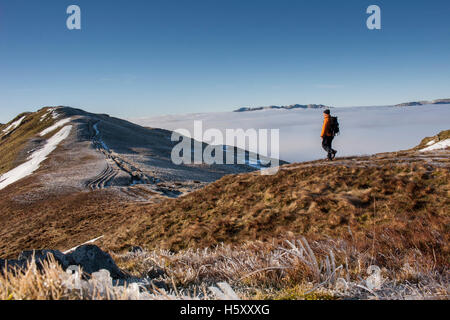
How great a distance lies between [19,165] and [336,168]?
69386mm

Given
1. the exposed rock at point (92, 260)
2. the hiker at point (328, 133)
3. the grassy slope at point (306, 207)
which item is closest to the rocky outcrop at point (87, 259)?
the exposed rock at point (92, 260)

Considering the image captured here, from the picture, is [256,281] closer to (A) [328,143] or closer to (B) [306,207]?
(B) [306,207]

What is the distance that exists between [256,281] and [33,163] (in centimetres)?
6765

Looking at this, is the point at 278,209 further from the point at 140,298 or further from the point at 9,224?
the point at 9,224

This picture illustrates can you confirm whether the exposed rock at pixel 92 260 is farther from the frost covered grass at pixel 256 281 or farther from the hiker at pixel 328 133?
the hiker at pixel 328 133

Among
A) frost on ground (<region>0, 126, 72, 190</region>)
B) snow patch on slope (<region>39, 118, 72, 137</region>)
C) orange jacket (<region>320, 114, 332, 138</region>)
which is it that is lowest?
frost on ground (<region>0, 126, 72, 190</region>)

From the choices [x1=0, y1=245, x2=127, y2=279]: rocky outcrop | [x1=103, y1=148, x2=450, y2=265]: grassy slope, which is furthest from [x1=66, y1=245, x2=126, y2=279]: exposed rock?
[x1=103, y1=148, x2=450, y2=265]: grassy slope

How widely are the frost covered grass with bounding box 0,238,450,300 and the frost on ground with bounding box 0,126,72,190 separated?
55966 mm

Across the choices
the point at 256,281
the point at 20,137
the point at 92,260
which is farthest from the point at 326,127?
the point at 20,137

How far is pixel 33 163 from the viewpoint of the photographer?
183 ft

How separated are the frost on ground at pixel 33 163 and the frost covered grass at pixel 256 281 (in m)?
56.0

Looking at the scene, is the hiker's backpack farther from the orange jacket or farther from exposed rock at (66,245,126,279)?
exposed rock at (66,245,126,279)

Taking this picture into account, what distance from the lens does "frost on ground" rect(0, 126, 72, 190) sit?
49.1 metres

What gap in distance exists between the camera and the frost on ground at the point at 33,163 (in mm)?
49094
